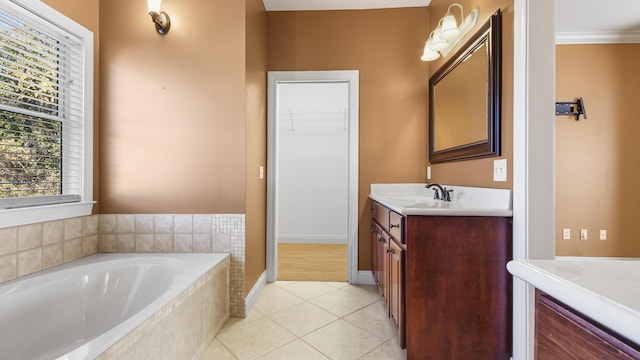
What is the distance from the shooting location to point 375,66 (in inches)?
107

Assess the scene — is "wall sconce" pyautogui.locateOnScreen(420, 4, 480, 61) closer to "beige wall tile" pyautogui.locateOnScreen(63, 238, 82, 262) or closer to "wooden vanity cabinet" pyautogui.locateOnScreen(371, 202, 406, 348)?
"wooden vanity cabinet" pyautogui.locateOnScreen(371, 202, 406, 348)

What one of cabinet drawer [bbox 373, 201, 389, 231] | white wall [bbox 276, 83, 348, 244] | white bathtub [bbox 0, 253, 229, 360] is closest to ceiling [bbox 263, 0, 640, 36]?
white wall [bbox 276, 83, 348, 244]

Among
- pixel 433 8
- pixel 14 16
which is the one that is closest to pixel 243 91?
pixel 14 16

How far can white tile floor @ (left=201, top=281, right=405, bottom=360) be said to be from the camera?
165 centimetres

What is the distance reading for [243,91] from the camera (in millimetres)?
2021

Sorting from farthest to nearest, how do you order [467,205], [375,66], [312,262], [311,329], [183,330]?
[312,262], [375,66], [311,329], [467,205], [183,330]

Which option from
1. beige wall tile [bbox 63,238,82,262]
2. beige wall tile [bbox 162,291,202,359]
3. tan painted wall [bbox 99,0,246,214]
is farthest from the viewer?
tan painted wall [bbox 99,0,246,214]

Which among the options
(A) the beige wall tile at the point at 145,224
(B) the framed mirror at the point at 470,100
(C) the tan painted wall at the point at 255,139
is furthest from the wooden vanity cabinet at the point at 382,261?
(A) the beige wall tile at the point at 145,224

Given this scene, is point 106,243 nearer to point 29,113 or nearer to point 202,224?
point 202,224

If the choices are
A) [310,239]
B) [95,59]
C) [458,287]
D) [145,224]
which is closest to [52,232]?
[145,224]

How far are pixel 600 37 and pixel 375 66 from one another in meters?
2.45

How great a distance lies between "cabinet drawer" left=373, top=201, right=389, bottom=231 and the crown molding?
2791 mm

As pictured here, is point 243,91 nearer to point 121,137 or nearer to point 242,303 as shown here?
point 121,137

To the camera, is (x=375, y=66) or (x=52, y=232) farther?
(x=375, y=66)
